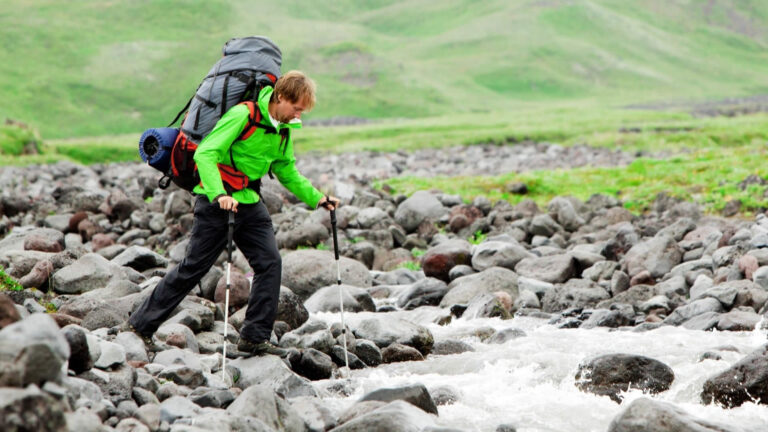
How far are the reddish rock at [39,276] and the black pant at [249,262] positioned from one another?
16.5 feet

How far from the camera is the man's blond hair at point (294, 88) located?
9430mm

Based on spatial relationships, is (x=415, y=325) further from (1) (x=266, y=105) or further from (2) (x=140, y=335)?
(1) (x=266, y=105)

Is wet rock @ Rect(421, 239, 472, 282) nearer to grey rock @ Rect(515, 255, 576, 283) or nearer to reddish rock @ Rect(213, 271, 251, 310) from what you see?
grey rock @ Rect(515, 255, 576, 283)

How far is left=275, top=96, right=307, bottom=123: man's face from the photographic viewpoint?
949cm

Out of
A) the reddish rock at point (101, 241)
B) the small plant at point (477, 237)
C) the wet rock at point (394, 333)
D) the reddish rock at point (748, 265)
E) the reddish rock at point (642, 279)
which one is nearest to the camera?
the wet rock at point (394, 333)

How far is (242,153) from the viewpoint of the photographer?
984 cm

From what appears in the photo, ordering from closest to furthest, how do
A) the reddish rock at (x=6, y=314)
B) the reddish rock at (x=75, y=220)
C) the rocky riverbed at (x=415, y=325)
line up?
the reddish rock at (x=6, y=314)
the rocky riverbed at (x=415, y=325)
the reddish rock at (x=75, y=220)

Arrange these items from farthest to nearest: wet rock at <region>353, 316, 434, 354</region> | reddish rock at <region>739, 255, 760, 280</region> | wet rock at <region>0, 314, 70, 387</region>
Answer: reddish rock at <region>739, 255, 760, 280</region> → wet rock at <region>353, 316, 434, 354</region> → wet rock at <region>0, 314, 70, 387</region>

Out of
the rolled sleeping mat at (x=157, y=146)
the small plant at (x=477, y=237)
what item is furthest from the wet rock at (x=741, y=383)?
the small plant at (x=477, y=237)

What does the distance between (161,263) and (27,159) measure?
37251 mm

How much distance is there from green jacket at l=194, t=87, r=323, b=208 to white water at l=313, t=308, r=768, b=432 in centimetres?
287

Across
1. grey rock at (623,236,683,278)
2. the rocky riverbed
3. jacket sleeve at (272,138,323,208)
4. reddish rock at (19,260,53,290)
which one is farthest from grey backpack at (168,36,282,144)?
grey rock at (623,236,683,278)

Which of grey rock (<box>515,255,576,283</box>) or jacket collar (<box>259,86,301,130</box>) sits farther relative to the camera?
grey rock (<box>515,255,576,283</box>)

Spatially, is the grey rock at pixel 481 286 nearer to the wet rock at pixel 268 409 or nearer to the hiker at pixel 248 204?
the hiker at pixel 248 204
